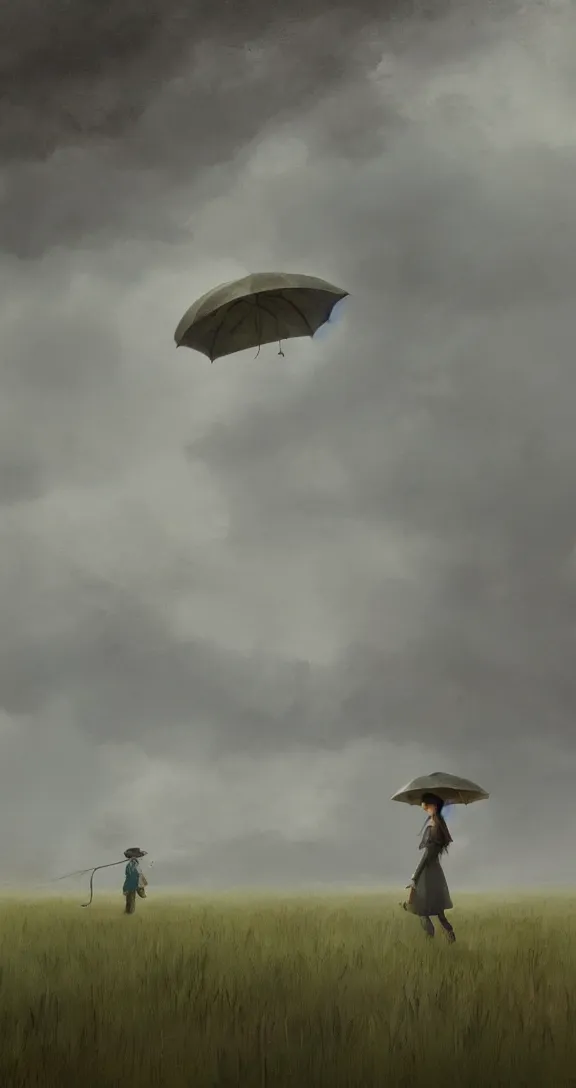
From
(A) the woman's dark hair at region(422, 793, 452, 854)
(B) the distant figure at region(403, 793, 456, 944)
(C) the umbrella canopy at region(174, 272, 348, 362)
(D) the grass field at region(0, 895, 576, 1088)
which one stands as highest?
(C) the umbrella canopy at region(174, 272, 348, 362)

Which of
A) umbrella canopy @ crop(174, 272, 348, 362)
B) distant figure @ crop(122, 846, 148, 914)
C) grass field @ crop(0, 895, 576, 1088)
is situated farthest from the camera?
distant figure @ crop(122, 846, 148, 914)

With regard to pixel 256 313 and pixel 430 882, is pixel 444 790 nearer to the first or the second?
pixel 430 882

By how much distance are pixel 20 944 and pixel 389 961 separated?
13.6ft

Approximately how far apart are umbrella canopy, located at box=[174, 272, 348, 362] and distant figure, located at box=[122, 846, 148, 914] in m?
8.92

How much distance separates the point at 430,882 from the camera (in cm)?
1150

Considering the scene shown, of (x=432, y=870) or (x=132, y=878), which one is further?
(x=132, y=878)

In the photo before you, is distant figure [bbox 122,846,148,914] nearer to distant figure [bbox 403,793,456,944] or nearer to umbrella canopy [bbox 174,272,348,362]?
distant figure [bbox 403,793,456,944]

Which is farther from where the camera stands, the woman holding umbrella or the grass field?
the woman holding umbrella

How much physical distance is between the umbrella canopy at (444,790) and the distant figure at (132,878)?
6.31m

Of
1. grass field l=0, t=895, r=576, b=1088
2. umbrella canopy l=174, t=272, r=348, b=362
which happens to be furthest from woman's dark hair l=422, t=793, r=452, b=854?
umbrella canopy l=174, t=272, r=348, b=362

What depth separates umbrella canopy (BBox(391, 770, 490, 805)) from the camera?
12086mm

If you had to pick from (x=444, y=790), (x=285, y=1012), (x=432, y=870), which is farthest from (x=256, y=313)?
(x=285, y=1012)

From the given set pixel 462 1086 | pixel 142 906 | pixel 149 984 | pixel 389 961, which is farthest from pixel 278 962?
pixel 142 906

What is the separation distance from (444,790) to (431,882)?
1341 millimetres
